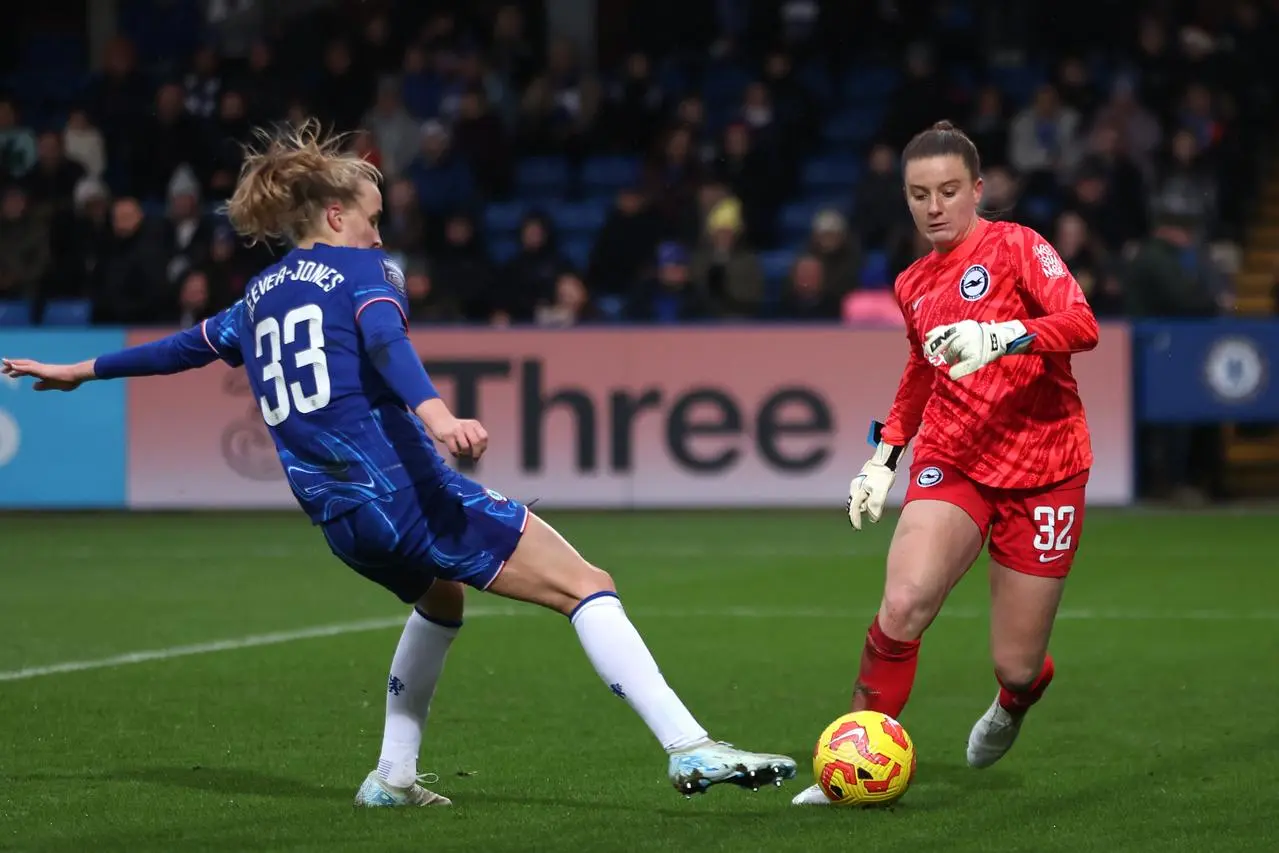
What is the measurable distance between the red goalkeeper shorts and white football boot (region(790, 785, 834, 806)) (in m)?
0.88

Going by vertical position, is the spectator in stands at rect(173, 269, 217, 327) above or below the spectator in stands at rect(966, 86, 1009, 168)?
below

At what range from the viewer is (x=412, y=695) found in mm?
6000

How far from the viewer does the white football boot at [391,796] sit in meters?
5.91

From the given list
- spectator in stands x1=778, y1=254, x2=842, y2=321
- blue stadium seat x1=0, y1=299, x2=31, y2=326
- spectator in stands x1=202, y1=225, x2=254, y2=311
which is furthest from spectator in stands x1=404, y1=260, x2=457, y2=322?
blue stadium seat x1=0, y1=299, x2=31, y2=326

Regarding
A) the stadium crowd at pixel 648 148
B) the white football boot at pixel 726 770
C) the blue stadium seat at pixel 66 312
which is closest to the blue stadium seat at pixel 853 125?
the stadium crowd at pixel 648 148

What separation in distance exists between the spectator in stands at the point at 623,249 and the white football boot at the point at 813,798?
12.4m

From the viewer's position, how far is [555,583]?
5.65 meters

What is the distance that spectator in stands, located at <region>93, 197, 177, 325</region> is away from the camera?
1698cm

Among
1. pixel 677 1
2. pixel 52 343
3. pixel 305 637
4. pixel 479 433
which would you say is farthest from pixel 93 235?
pixel 479 433

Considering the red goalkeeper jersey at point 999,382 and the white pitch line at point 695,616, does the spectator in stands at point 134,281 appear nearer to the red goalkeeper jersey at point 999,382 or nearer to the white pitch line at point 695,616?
the white pitch line at point 695,616

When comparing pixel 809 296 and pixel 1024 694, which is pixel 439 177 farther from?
pixel 1024 694

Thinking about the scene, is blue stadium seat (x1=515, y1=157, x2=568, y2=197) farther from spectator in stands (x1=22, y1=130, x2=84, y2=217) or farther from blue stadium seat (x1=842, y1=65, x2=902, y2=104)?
spectator in stands (x1=22, y1=130, x2=84, y2=217)

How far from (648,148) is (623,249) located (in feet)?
7.64

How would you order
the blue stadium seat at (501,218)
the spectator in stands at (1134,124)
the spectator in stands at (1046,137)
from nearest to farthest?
the spectator in stands at (1046,137)
the spectator in stands at (1134,124)
the blue stadium seat at (501,218)
